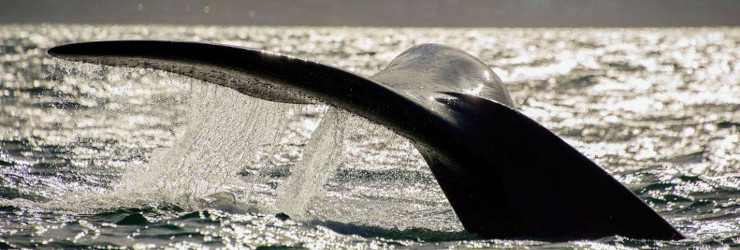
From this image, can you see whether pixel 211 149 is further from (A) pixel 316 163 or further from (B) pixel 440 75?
(B) pixel 440 75

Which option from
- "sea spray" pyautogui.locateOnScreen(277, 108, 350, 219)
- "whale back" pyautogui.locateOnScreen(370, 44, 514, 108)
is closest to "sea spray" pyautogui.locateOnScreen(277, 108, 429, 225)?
"sea spray" pyautogui.locateOnScreen(277, 108, 350, 219)

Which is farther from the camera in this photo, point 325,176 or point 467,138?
point 325,176

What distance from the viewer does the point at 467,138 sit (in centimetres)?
510

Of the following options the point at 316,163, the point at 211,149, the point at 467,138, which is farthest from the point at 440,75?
the point at 211,149

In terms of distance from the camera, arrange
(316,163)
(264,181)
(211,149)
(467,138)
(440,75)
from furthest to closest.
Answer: (264,181)
(211,149)
(316,163)
(440,75)
(467,138)

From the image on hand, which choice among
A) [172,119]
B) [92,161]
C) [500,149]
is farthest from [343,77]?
[172,119]

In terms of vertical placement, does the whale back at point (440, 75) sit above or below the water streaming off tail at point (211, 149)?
above

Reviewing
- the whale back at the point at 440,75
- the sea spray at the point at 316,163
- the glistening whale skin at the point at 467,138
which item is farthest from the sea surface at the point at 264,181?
the whale back at the point at 440,75

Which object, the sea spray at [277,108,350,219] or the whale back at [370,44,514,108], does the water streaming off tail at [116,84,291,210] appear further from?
the whale back at [370,44,514,108]

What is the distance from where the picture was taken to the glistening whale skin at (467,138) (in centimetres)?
489

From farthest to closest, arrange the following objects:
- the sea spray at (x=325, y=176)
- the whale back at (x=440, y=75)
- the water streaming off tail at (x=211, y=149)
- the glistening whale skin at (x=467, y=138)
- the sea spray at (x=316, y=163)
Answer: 1. the water streaming off tail at (x=211, y=149)
2. the sea spray at (x=316, y=163)
3. the sea spray at (x=325, y=176)
4. the whale back at (x=440, y=75)
5. the glistening whale skin at (x=467, y=138)

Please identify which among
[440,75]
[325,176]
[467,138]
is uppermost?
[440,75]

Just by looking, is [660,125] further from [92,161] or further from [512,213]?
[512,213]

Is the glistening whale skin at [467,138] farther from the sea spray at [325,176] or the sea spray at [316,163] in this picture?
the sea spray at [316,163]
